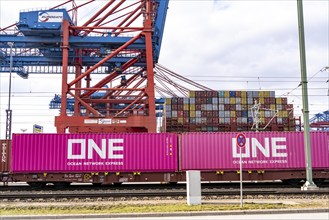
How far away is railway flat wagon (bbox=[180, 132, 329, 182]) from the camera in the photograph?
2186 centimetres

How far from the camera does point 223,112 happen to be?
6438 centimetres

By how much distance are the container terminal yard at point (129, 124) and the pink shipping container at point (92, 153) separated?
6 centimetres

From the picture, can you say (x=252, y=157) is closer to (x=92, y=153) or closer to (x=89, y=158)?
(x=92, y=153)

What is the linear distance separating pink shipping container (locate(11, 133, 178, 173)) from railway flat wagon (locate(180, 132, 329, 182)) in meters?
1.22

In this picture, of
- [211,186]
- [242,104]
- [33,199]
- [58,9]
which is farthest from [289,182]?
[242,104]

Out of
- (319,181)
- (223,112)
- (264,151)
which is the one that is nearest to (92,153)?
(264,151)

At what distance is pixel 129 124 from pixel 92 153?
39.5 ft

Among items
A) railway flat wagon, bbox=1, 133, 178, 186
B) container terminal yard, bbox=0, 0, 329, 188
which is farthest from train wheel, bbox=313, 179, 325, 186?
railway flat wagon, bbox=1, 133, 178, 186

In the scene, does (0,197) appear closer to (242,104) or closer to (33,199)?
(33,199)

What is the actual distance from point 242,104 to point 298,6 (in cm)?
4713

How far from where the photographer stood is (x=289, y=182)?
2294 cm

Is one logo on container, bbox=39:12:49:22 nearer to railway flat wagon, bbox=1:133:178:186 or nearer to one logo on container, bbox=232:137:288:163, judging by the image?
railway flat wagon, bbox=1:133:178:186

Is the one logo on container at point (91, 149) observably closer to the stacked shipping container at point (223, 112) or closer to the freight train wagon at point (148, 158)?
the freight train wagon at point (148, 158)

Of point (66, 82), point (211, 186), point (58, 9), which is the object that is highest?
point (58, 9)
